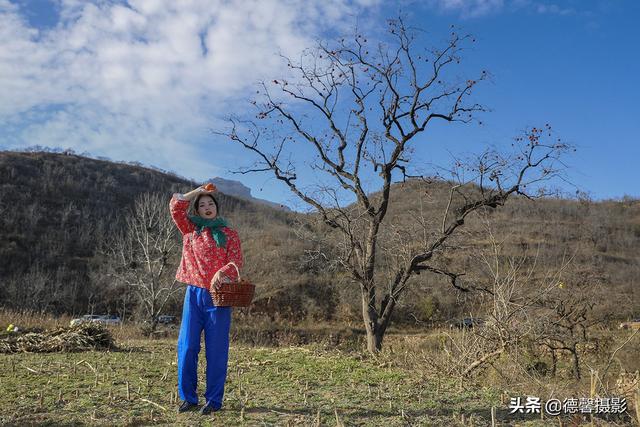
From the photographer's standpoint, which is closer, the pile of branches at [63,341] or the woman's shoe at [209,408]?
the woman's shoe at [209,408]

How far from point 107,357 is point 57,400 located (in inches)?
113

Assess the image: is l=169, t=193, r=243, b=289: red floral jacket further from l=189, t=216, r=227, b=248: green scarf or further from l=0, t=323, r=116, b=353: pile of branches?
l=0, t=323, r=116, b=353: pile of branches

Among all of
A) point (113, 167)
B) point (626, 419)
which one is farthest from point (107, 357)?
point (113, 167)

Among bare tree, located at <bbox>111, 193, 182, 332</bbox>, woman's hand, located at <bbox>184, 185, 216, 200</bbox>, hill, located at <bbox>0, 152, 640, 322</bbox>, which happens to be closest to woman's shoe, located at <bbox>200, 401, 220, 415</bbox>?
woman's hand, located at <bbox>184, 185, 216, 200</bbox>

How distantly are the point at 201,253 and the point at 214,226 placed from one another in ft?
0.88

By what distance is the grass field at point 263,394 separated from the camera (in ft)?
12.5

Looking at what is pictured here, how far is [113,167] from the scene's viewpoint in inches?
2719

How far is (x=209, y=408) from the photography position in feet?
13.2

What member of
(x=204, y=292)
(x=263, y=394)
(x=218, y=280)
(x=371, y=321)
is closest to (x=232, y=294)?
(x=218, y=280)

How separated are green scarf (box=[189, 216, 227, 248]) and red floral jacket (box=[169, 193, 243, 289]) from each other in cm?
3

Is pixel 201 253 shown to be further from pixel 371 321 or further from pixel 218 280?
pixel 371 321

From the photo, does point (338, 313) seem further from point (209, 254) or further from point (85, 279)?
point (209, 254)

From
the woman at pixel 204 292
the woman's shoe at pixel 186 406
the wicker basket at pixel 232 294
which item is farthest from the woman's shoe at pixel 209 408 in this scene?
the wicker basket at pixel 232 294

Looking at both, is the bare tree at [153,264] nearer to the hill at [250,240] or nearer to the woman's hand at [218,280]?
the hill at [250,240]
